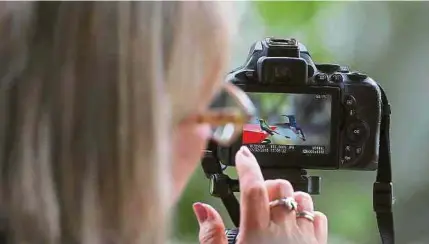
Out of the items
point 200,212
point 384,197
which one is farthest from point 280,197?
point 384,197

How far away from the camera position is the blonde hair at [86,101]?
0.39m

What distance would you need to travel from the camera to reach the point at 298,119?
73cm

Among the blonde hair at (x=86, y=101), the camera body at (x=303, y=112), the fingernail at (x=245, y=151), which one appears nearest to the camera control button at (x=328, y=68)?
the camera body at (x=303, y=112)

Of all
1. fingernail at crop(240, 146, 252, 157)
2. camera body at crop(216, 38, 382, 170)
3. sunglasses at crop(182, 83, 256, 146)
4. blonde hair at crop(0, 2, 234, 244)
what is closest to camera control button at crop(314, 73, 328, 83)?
camera body at crop(216, 38, 382, 170)

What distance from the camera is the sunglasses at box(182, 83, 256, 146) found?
1.48ft

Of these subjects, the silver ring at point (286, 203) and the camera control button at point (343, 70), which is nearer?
the silver ring at point (286, 203)

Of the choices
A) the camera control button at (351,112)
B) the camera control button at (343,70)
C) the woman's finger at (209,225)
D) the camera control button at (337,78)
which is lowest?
the woman's finger at (209,225)

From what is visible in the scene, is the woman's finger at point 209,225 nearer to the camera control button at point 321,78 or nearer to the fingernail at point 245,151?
the fingernail at point 245,151

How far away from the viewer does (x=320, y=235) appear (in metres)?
0.64

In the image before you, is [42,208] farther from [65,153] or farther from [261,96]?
[261,96]

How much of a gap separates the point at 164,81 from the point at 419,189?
548 mm

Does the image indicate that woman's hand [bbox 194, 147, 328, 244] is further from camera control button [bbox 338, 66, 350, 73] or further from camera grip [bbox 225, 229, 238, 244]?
camera control button [bbox 338, 66, 350, 73]

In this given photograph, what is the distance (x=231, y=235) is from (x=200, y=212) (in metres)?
0.07

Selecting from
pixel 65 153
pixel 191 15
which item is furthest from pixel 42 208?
pixel 191 15
